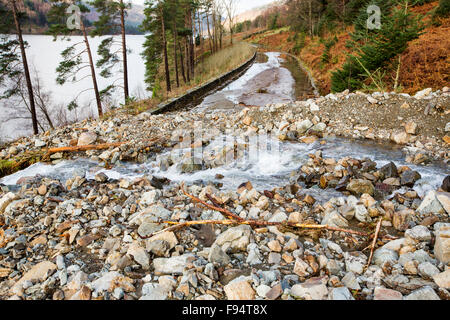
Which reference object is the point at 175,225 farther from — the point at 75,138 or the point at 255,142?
the point at 75,138

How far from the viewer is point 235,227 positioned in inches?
116

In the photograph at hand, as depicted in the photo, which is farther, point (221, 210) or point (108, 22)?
point (108, 22)

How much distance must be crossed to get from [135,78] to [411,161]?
28.6m

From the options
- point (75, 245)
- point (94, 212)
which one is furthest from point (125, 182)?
point (75, 245)

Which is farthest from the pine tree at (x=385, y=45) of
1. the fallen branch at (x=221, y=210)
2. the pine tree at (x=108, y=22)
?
the pine tree at (x=108, y=22)

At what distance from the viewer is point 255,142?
680cm

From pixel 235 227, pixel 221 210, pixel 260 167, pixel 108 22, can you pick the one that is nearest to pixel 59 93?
pixel 108 22

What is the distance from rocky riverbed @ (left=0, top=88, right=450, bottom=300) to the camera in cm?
222

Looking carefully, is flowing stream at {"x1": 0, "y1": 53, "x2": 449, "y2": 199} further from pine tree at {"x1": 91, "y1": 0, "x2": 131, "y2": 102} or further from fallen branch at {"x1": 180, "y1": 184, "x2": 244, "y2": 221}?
pine tree at {"x1": 91, "y1": 0, "x2": 131, "y2": 102}

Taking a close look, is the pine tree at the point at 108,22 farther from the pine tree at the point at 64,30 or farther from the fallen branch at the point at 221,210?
the fallen branch at the point at 221,210

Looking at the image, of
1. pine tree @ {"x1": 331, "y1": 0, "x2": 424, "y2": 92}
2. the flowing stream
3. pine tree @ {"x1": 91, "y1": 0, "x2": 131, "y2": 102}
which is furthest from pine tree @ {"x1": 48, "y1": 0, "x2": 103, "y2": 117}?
pine tree @ {"x1": 331, "y1": 0, "x2": 424, "y2": 92}

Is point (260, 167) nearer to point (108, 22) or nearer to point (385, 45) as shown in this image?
point (385, 45)

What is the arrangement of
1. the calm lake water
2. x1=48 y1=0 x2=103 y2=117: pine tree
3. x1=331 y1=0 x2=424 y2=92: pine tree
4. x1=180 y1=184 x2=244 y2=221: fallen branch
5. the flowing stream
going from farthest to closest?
the calm lake water → x1=48 y1=0 x2=103 y2=117: pine tree → x1=331 y1=0 x2=424 y2=92: pine tree → the flowing stream → x1=180 y1=184 x2=244 y2=221: fallen branch

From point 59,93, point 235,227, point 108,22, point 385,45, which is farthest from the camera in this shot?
point 59,93
